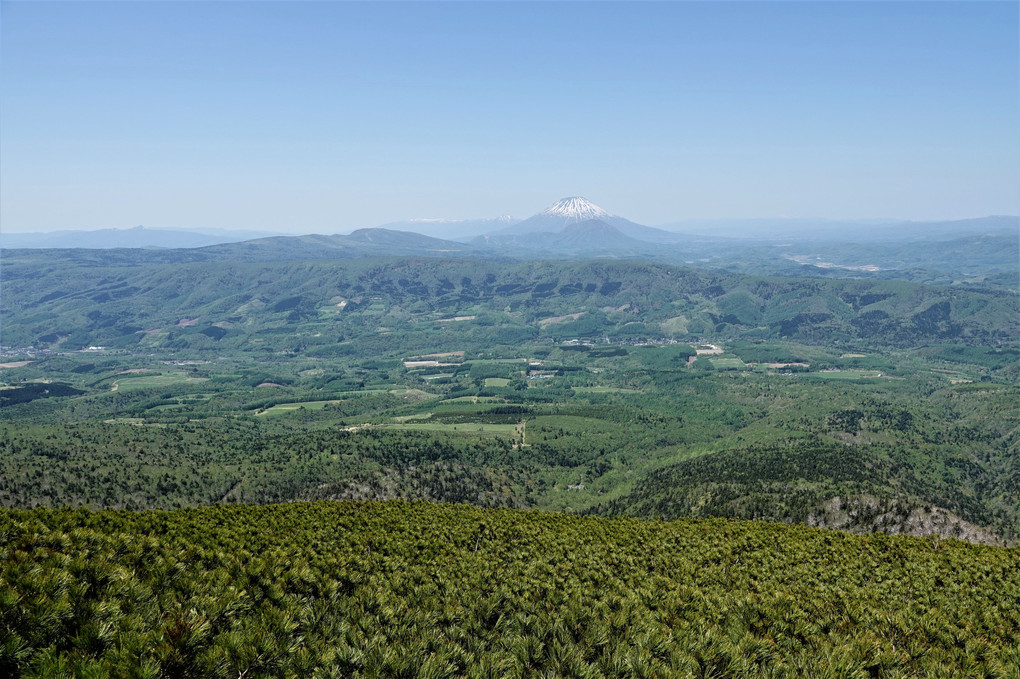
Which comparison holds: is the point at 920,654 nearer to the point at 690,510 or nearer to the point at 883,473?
the point at 690,510

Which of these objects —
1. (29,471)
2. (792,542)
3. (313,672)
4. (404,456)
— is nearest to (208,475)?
(29,471)

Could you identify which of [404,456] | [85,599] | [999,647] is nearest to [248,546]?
[85,599]

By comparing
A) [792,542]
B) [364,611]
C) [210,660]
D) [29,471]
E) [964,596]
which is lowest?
[29,471]

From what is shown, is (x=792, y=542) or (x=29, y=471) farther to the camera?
(x=29, y=471)

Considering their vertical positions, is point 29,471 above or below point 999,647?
below

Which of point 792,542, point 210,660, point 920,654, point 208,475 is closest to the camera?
point 210,660

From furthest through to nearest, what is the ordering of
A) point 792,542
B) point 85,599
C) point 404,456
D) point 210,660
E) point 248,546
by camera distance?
1. point 404,456
2. point 792,542
3. point 248,546
4. point 85,599
5. point 210,660

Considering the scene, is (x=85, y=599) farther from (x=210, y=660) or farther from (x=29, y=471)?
(x=29, y=471)
